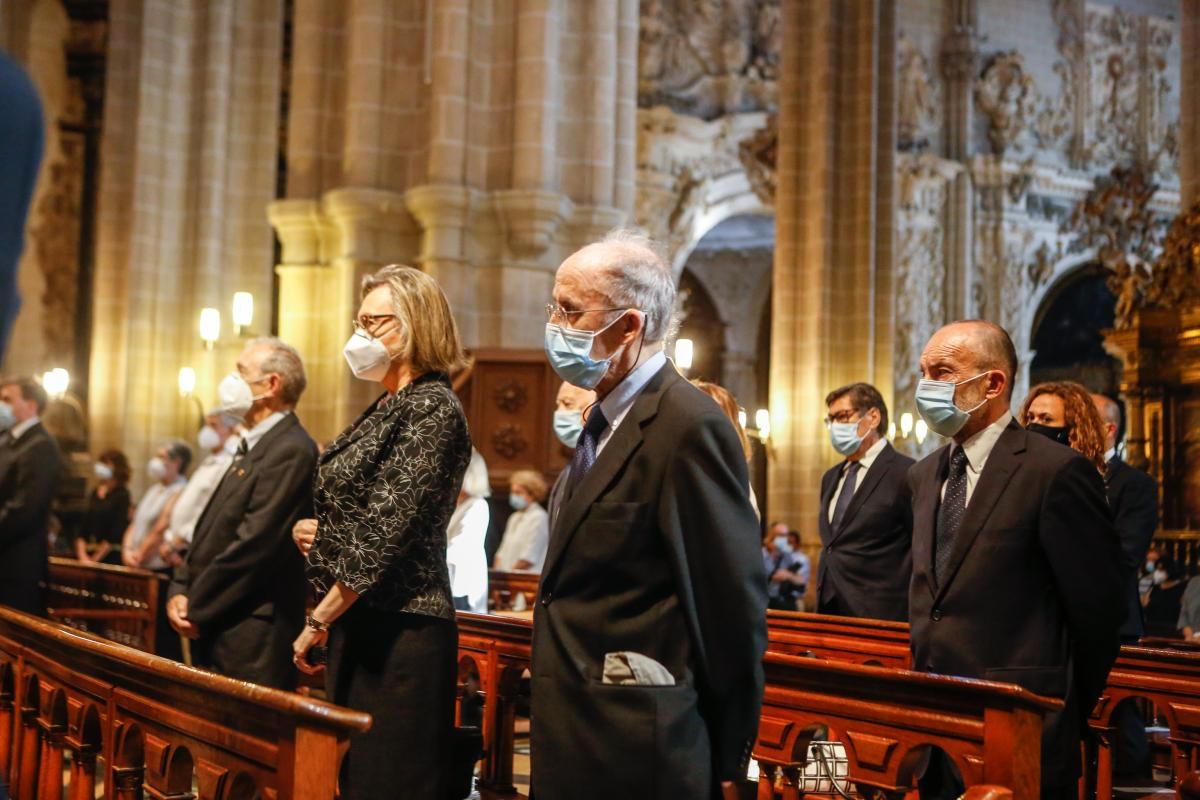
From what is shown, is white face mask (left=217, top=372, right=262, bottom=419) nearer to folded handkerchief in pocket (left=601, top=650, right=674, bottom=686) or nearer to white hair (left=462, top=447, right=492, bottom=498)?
white hair (left=462, top=447, right=492, bottom=498)

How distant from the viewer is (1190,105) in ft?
46.3

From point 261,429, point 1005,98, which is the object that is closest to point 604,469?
point 261,429

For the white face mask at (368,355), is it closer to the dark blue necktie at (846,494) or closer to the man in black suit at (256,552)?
the man in black suit at (256,552)

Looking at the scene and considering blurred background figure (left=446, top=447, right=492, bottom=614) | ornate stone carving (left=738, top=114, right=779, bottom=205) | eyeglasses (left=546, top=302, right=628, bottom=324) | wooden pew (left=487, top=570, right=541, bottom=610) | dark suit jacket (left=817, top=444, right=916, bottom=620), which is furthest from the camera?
ornate stone carving (left=738, top=114, right=779, bottom=205)

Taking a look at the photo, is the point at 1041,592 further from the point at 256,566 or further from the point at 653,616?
the point at 256,566

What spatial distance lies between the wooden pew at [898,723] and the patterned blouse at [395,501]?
850 mm

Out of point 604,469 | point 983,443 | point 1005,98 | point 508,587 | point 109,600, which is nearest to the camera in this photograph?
point 604,469

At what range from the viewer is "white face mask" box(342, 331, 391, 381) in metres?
3.65

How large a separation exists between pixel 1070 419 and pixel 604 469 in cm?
236

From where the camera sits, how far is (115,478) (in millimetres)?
10805

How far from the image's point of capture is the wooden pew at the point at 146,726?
255cm

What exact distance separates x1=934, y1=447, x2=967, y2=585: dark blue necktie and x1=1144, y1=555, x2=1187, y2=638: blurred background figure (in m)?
7.45

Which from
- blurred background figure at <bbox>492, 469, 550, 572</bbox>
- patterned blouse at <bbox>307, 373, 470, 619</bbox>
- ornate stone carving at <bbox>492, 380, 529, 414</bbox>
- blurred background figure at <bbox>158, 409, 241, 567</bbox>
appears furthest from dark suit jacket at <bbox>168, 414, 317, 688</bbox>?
ornate stone carving at <bbox>492, 380, 529, 414</bbox>

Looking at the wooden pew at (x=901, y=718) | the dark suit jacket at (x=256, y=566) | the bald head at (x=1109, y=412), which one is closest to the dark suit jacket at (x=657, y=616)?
the wooden pew at (x=901, y=718)
